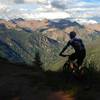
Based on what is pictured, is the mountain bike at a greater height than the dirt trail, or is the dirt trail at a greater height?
the mountain bike

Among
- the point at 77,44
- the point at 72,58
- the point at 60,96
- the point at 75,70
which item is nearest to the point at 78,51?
the point at 77,44

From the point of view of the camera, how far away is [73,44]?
18.5 metres

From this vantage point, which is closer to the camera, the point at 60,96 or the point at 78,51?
the point at 60,96

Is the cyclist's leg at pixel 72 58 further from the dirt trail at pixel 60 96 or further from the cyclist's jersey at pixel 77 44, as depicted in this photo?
the dirt trail at pixel 60 96

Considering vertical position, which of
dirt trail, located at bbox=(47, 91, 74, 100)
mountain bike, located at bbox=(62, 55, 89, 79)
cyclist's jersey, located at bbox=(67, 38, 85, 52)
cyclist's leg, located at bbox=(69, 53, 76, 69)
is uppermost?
cyclist's jersey, located at bbox=(67, 38, 85, 52)

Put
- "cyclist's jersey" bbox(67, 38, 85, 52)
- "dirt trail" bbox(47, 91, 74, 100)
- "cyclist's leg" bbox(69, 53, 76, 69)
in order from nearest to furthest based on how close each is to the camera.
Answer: "dirt trail" bbox(47, 91, 74, 100)
"cyclist's jersey" bbox(67, 38, 85, 52)
"cyclist's leg" bbox(69, 53, 76, 69)

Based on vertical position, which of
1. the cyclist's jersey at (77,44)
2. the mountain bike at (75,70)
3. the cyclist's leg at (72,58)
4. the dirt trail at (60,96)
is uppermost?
the cyclist's jersey at (77,44)

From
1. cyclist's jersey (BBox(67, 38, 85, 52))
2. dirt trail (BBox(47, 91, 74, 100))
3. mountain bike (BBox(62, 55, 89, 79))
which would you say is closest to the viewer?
dirt trail (BBox(47, 91, 74, 100))

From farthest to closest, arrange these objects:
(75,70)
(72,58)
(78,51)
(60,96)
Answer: (72,58)
(75,70)
(78,51)
(60,96)

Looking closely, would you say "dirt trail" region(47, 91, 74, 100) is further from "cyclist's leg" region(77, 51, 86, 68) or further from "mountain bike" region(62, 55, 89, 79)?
"cyclist's leg" region(77, 51, 86, 68)

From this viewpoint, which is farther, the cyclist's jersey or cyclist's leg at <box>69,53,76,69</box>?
cyclist's leg at <box>69,53,76,69</box>

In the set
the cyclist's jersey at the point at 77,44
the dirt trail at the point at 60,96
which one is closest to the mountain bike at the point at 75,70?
the cyclist's jersey at the point at 77,44

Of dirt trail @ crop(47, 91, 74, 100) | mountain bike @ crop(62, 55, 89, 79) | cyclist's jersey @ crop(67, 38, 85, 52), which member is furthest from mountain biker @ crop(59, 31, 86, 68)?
dirt trail @ crop(47, 91, 74, 100)

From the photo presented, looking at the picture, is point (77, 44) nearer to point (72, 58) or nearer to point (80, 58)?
point (80, 58)
